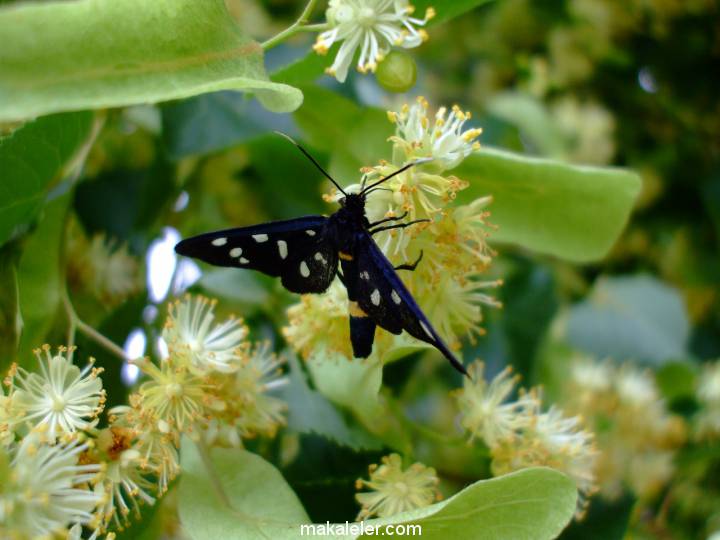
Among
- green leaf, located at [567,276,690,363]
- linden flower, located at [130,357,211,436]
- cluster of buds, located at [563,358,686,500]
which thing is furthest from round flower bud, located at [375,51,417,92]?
green leaf, located at [567,276,690,363]

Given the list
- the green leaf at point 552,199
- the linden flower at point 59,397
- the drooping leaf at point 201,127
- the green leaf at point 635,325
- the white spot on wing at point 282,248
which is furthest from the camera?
the green leaf at point 635,325

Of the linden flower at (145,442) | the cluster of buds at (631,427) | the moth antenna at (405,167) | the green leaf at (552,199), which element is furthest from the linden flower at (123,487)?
the cluster of buds at (631,427)

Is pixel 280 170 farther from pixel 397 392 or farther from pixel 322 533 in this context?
pixel 322 533

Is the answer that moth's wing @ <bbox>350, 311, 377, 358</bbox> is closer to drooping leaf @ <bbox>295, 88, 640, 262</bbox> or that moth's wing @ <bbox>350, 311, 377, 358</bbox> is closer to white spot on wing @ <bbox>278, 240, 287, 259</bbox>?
white spot on wing @ <bbox>278, 240, 287, 259</bbox>

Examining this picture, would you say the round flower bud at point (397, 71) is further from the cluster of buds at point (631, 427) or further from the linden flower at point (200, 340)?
the cluster of buds at point (631, 427)

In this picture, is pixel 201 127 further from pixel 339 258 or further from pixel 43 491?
pixel 43 491

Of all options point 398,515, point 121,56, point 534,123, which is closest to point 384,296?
point 398,515
